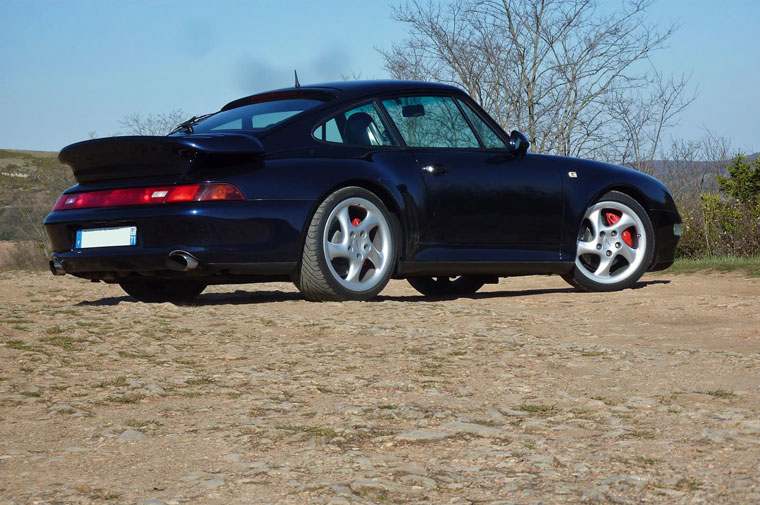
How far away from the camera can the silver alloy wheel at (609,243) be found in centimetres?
765

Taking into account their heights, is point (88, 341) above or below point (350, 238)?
below

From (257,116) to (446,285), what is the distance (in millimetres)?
2563

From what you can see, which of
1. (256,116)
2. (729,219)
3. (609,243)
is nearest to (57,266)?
(256,116)

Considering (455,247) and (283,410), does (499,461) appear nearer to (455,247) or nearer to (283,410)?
(283,410)

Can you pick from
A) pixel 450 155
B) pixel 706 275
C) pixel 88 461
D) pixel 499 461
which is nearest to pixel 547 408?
pixel 499 461

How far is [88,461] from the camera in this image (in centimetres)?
292

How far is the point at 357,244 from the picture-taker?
6.40 metres

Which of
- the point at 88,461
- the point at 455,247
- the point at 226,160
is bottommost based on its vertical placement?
the point at 88,461

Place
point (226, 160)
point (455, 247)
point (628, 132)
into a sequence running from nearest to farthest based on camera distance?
point (226, 160)
point (455, 247)
point (628, 132)

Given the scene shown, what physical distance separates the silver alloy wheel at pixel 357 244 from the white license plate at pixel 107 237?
45.0 inches

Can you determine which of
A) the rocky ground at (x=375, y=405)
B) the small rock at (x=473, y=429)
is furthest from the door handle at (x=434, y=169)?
the small rock at (x=473, y=429)

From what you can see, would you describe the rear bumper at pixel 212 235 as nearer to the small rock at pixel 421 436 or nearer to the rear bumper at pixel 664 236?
the small rock at pixel 421 436

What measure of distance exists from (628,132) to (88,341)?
18064mm

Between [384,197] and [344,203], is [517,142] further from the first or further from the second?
[344,203]
